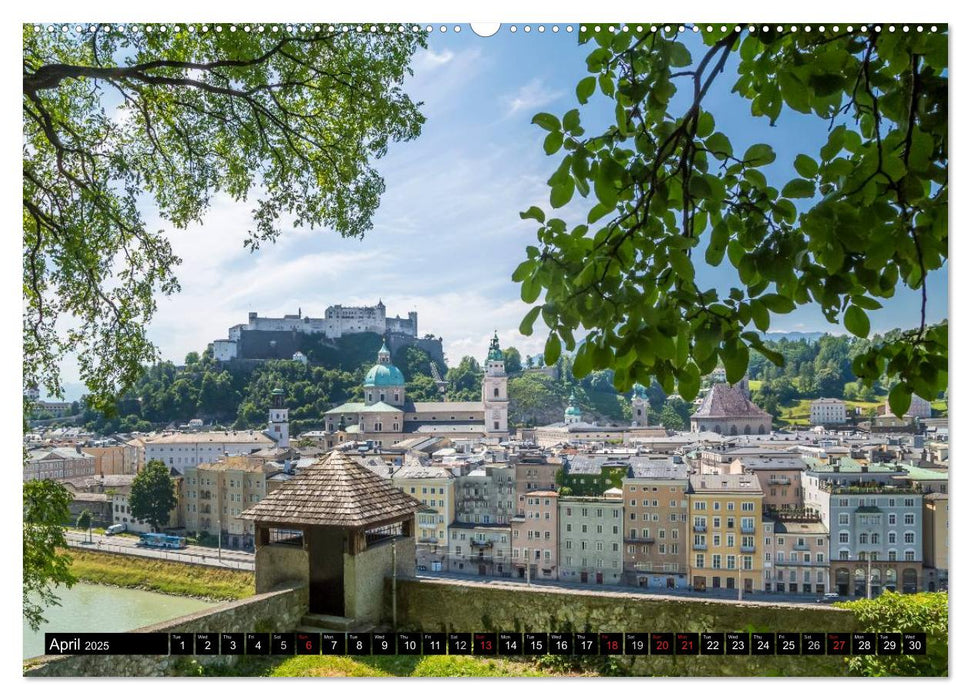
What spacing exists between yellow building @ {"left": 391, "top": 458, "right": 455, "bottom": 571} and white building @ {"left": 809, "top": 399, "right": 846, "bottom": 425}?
6.60 feet

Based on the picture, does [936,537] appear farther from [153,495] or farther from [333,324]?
[153,495]

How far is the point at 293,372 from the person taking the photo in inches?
141

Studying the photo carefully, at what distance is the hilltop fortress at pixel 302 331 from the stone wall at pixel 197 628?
1.09 m

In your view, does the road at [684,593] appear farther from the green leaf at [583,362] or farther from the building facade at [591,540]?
the green leaf at [583,362]

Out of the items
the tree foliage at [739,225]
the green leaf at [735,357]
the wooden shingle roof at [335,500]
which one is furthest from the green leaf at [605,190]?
the wooden shingle roof at [335,500]

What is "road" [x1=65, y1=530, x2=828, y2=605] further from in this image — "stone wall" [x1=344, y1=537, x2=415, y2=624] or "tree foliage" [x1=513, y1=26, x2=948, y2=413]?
"tree foliage" [x1=513, y1=26, x2=948, y2=413]

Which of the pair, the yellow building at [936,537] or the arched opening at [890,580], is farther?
the arched opening at [890,580]

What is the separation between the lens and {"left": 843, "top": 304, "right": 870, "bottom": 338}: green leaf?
1.56 meters

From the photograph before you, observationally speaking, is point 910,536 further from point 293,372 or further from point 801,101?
point 293,372

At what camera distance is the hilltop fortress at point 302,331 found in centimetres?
320

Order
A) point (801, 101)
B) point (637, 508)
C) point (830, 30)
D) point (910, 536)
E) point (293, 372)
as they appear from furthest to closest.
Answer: point (637, 508), point (293, 372), point (910, 536), point (830, 30), point (801, 101)

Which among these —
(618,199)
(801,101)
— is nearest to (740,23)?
(801,101)

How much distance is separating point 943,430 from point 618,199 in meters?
2.00

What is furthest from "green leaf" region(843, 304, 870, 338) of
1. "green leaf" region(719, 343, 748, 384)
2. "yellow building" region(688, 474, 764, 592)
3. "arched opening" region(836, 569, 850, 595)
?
"yellow building" region(688, 474, 764, 592)
